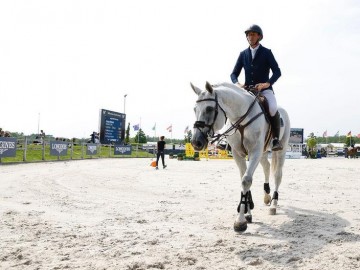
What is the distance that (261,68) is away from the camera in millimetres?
6617

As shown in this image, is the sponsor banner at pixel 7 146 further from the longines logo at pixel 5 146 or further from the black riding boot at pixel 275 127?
the black riding boot at pixel 275 127

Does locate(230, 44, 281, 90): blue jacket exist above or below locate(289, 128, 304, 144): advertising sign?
below

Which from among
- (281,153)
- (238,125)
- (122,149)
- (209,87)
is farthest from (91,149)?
(209,87)

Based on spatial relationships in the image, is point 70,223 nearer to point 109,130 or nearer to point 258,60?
point 258,60

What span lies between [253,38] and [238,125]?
73.7 inches

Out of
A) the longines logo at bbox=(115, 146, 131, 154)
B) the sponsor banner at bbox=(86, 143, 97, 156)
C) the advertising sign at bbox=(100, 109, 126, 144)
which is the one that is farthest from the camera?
the advertising sign at bbox=(100, 109, 126, 144)

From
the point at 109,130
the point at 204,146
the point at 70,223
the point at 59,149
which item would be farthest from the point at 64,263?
the point at 109,130

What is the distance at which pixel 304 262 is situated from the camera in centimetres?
363

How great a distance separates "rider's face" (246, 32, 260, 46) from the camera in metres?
6.45

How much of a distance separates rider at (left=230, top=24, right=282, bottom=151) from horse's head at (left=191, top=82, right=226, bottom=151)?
1.50 m

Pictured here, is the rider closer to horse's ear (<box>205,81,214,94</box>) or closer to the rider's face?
the rider's face

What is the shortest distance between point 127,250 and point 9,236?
5.66 ft

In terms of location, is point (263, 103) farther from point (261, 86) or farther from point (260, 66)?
point (260, 66)

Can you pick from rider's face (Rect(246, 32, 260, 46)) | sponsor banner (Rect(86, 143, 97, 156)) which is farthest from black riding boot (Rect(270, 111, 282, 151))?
sponsor banner (Rect(86, 143, 97, 156))
